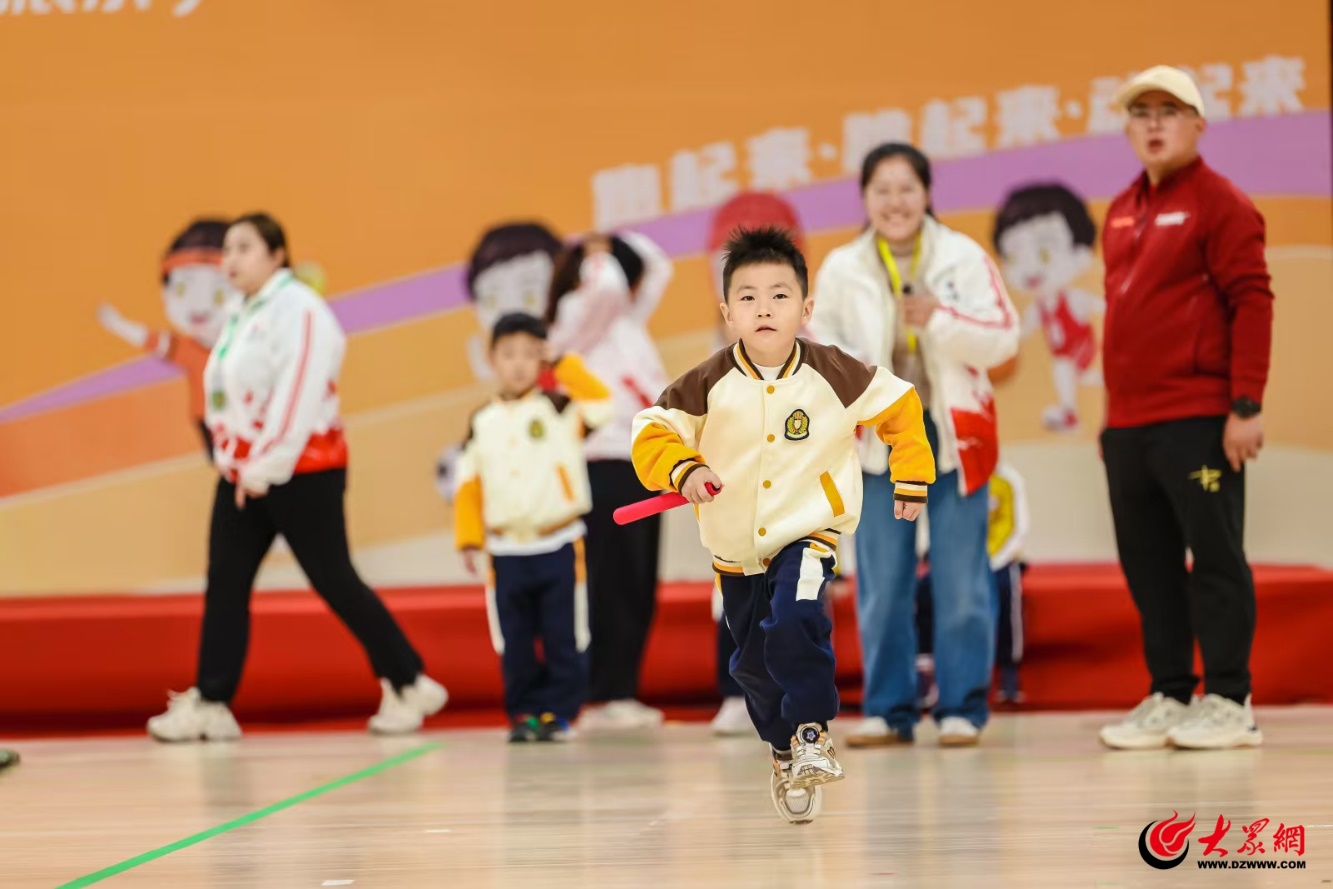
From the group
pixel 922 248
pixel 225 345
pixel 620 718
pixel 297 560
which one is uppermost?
pixel 922 248

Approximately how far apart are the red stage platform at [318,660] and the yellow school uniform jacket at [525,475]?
52 centimetres

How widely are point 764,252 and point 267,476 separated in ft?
6.91

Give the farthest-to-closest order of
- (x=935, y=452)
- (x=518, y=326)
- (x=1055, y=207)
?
(x=1055, y=207) → (x=518, y=326) → (x=935, y=452)

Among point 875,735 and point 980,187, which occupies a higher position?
point 980,187

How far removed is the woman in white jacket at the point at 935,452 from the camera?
3.75m

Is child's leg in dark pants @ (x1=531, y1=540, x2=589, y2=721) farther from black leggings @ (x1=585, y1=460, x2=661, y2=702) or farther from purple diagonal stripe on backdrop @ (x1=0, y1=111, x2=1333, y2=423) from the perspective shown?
purple diagonal stripe on backdrop @ (x1=0, y1=111, x2=1333, y2=423)

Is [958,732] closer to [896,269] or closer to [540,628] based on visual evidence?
[896,269]

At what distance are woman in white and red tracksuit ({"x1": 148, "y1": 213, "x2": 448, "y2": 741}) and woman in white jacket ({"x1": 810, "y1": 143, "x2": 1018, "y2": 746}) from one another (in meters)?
1.42

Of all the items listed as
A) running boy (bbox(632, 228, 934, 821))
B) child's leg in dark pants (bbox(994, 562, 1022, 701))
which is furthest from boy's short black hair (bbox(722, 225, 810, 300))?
child's leg in dark pants (bbox(994, 562, 1022, 701))

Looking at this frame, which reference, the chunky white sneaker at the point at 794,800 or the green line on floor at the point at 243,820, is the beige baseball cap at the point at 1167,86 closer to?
the chunky white sneaker at the point at 794,800

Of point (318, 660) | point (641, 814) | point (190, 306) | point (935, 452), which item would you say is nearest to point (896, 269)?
point (935, 452)

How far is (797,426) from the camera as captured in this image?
273 cm

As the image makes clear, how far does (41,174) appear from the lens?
5387mm

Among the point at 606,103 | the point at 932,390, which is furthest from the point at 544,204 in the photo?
the point at 932,390
